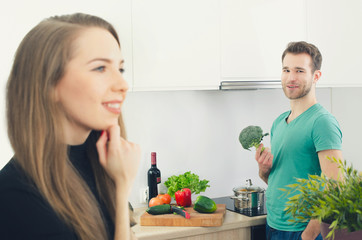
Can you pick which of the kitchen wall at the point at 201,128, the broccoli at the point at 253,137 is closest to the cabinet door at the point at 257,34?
the broccoli at the point at 253,137

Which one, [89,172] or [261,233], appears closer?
[89,172]

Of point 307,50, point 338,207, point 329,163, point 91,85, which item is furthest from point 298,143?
point 91,85

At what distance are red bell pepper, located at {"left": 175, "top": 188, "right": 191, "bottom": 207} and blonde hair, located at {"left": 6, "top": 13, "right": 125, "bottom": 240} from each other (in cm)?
167

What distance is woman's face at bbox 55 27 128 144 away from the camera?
965 mm

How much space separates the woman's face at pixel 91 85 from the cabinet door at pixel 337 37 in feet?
7.13

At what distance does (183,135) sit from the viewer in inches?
118

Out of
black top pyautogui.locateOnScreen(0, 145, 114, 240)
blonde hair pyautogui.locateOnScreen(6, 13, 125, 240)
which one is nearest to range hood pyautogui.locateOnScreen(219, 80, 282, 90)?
blonde hair pyautogui.locateOnScreen(6, 13, 125, 240)

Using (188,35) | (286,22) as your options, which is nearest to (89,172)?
(188,35)

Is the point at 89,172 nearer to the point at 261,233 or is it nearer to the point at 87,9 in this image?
the point at 87,9

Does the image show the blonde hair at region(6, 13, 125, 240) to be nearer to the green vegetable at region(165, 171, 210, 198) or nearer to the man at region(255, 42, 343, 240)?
the man at region(255, 42, 343, 240)

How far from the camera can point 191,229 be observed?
237 cm

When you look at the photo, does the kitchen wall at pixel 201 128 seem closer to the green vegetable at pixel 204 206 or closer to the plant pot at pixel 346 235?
Result: the green vegetable at pixel 204 206

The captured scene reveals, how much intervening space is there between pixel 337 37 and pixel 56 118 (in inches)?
98.8

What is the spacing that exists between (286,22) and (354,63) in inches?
25.3
